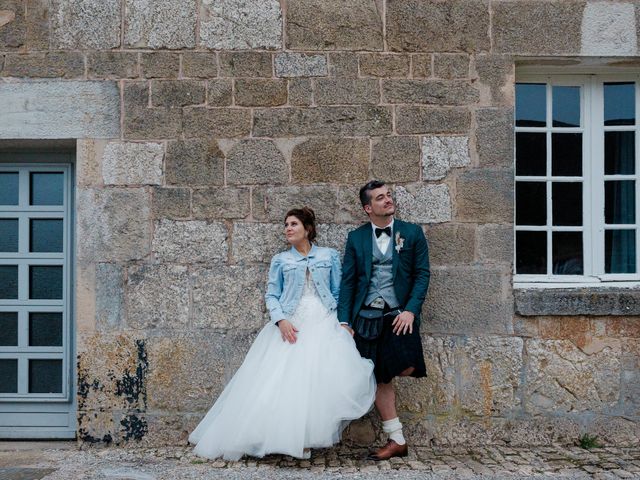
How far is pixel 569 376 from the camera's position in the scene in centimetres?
505

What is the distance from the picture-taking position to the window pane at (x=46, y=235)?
17.6 feet

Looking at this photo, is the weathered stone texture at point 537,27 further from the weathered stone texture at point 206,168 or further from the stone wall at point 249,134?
the weathered stone texture at point 206,168

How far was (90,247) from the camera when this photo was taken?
5082 millimetres

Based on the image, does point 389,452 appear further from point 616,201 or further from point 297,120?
point 616,201

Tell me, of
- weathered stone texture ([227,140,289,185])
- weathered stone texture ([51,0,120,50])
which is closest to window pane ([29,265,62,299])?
weathered stone texture ([227,140,289,185])

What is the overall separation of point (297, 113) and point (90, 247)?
172 cm

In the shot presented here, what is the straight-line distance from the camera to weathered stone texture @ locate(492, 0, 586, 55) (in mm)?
5062

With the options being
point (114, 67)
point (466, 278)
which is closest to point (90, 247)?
point (114, 67)

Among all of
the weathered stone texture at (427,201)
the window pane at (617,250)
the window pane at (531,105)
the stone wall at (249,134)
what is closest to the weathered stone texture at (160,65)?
the stone wall at (249,134)

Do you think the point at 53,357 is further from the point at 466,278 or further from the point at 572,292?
the point at 572,292

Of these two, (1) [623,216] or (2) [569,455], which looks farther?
(1) [623,216]

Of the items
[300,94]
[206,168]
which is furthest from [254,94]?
[206,168]

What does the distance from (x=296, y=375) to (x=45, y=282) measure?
213 centimetres

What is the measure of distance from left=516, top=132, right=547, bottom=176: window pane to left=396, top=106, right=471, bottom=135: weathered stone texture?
1.67 feet
